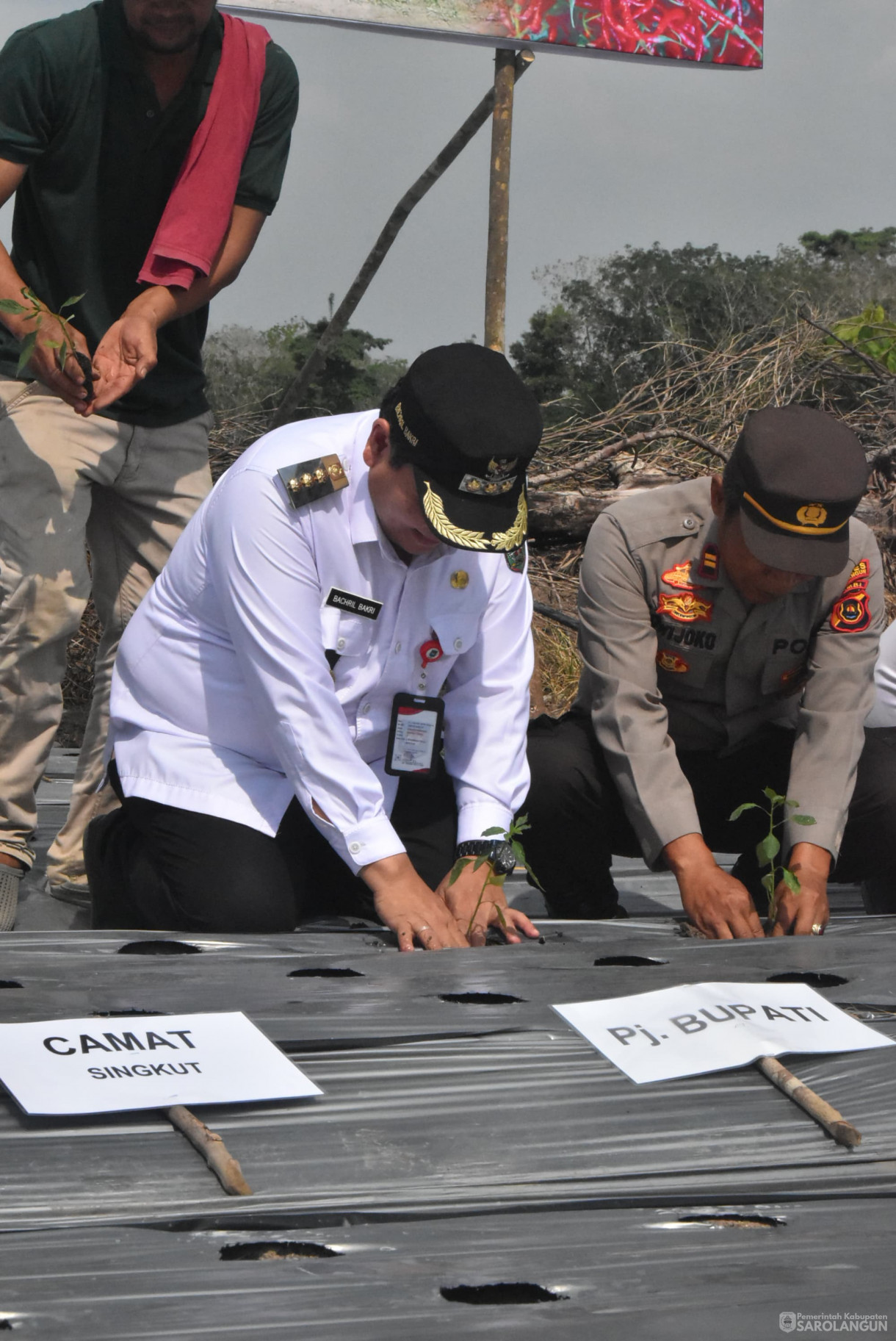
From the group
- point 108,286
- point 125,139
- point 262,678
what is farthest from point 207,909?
point 125,139

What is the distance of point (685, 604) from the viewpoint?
2453 millimetres

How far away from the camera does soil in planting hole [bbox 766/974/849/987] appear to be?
1.82 metres

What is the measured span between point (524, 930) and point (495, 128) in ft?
11.0

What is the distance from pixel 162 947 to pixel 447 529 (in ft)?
2.26

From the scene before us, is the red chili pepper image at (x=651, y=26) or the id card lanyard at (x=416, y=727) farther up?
the red chili pepper image at (x=651, y=26)

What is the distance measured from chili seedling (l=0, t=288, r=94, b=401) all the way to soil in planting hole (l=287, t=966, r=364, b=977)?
120 cm

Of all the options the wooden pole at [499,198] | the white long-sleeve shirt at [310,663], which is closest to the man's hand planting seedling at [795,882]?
the white long-sleeve shirt at [310,663]

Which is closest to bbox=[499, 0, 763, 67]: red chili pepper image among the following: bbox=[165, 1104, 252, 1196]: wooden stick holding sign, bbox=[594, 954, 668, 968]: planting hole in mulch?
bbox=[594, 954, 668, 968]: planting hole in mulch

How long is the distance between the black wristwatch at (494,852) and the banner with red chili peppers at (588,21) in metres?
3.23

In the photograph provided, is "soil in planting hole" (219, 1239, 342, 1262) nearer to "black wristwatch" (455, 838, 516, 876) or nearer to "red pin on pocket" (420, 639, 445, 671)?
"black wristwatch" (455, 838, 516, 876)

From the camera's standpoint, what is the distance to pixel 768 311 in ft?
25.8

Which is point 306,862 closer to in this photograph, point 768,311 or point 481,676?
point 481,676

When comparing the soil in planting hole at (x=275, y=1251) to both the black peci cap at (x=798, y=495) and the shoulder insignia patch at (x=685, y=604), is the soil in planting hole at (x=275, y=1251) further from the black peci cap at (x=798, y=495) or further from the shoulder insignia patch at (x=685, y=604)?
the shoulder insignia patch at (x=685, y=604)

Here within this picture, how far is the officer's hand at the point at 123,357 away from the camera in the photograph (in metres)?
2.47
